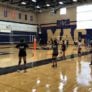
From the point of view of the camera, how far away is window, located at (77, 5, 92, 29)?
104 feet

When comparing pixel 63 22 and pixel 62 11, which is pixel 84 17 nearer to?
pixel 63 22

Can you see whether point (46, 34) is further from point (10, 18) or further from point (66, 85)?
point (66, 85)

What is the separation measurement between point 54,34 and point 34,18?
Result: 6355 millimetres

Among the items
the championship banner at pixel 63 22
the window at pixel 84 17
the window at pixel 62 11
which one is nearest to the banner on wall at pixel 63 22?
the championship banner at pixel 63 22

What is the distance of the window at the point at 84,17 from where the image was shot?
3183cm

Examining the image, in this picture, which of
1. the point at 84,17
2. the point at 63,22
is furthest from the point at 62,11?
the point at 84,17

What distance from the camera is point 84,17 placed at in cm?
3241

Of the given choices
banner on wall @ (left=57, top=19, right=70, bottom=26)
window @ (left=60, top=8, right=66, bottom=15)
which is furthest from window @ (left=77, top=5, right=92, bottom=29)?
window @ (left=60, top=8, right=66, bottom=15)

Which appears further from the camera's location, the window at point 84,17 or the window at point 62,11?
the window at point 62,11

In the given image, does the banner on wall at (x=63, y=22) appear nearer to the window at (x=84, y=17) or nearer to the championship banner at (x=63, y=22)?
the championship banner at (x=63, y=22)

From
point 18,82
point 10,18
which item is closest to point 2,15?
point 10,18

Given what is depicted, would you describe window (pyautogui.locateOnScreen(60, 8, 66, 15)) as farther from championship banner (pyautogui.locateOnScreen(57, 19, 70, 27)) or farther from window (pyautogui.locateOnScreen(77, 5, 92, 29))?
window (pyautogui.locateOnScreen(77, 5, 92, 29))

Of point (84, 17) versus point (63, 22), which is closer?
point (84, 17)

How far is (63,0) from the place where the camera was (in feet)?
102
